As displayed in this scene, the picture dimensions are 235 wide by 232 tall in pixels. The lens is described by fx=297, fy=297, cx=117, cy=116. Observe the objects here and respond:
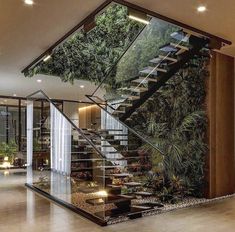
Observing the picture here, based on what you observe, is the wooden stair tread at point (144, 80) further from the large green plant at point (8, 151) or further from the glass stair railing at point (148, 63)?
the large green plant at point (8, 151)

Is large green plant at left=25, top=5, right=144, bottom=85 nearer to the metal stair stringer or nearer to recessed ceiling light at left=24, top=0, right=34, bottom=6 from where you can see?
the metal stair stringer

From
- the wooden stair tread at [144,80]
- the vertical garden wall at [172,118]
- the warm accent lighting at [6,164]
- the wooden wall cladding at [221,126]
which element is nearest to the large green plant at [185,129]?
the vertical garden wall at [172,118]

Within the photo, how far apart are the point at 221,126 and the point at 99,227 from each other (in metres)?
3.73

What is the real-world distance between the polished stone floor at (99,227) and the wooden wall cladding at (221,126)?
57cm

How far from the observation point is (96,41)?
30.2 feet

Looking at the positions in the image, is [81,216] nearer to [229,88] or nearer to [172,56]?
[172,56]

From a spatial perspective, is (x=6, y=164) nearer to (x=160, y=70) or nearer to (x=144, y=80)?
(x=144, y=80)

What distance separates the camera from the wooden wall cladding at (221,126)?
21.1ft

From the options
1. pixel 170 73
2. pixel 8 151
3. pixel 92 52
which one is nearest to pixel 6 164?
pixel 8 151

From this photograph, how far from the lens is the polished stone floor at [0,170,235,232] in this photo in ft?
14.4

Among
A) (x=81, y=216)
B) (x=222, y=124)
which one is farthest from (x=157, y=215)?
(x=222, y=124)

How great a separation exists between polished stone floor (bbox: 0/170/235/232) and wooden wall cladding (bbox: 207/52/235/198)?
1.88 feet

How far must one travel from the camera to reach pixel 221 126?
21.9ft

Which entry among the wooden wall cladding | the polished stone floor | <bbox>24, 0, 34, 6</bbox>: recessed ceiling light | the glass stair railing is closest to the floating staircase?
the glass stair railing
